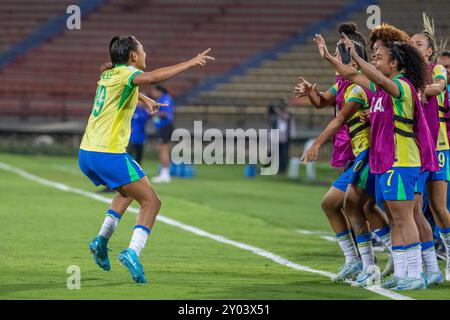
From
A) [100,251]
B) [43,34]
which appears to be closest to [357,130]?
[100,251]

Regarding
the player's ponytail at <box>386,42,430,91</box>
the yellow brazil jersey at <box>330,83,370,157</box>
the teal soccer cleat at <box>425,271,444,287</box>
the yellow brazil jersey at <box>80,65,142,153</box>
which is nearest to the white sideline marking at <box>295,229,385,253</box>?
the teal soccer cleat at <box>425,271,444,287</box>

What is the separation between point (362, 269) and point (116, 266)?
2445 millimetres

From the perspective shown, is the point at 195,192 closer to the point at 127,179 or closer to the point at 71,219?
the point at 71,219

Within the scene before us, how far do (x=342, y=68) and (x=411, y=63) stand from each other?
0.71 meters

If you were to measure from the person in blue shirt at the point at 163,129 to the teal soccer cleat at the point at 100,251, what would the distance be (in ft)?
42.3

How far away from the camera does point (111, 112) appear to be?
30.0 feet

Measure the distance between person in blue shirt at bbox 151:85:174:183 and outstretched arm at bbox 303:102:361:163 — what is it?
13.4 metres

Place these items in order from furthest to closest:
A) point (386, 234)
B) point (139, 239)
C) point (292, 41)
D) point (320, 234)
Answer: point (292, 41), point (320, 234), point (386, 234), point (139, 239)

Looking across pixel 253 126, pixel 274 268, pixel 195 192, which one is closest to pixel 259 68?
pixel 253 126

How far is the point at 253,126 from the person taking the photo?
32.2 meters

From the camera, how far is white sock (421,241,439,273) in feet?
31.3

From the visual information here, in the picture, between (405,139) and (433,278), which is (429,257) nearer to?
(433,278)

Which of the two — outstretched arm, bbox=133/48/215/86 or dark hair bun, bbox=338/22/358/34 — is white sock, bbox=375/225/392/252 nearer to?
dark hair bun, bbox=338/22/358/34
